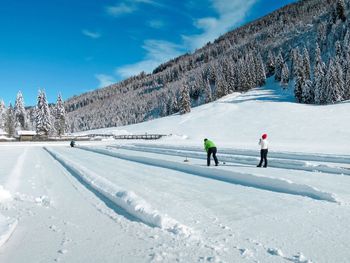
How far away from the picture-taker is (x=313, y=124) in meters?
49.5

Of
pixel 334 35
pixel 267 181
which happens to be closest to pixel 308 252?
pixel 267 181

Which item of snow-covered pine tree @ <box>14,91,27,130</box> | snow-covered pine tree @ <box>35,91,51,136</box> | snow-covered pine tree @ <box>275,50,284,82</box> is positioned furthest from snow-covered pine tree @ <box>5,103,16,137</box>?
snow-covered pine tree @ <box>275,50,284,82</box>

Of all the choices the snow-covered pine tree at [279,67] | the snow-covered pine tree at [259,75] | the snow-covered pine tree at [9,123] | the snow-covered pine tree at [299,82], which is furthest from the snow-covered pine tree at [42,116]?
the snow-covered pine tree at [279,67]

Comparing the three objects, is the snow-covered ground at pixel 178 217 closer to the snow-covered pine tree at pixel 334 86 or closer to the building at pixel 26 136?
the snow-covered pine tree at pixel 334 86

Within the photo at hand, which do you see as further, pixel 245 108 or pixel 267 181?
pixel 245 108

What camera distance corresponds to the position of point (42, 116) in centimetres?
7906

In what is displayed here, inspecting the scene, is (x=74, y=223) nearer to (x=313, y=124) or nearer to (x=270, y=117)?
(x=313, y=124)

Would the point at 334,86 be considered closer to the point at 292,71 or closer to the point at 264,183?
the point at 292,71

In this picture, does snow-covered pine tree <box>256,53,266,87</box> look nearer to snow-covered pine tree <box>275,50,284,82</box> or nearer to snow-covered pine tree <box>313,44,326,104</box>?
snow-covered pine tree <box>275,50,284,82</box>

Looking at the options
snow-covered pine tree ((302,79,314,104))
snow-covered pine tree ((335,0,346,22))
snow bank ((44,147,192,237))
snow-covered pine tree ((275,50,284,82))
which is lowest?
snow bank ((44,147,192,237))

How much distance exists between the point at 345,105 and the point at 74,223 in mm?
63424

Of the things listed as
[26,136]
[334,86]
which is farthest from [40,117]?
[334,86]

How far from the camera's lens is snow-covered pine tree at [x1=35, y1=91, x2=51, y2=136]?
257 ft

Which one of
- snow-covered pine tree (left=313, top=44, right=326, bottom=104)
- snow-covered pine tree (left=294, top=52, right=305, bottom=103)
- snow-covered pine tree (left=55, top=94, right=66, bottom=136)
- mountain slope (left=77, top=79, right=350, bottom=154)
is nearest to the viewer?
mountain slope (left=77, top=79, right=350, bottom=154)
